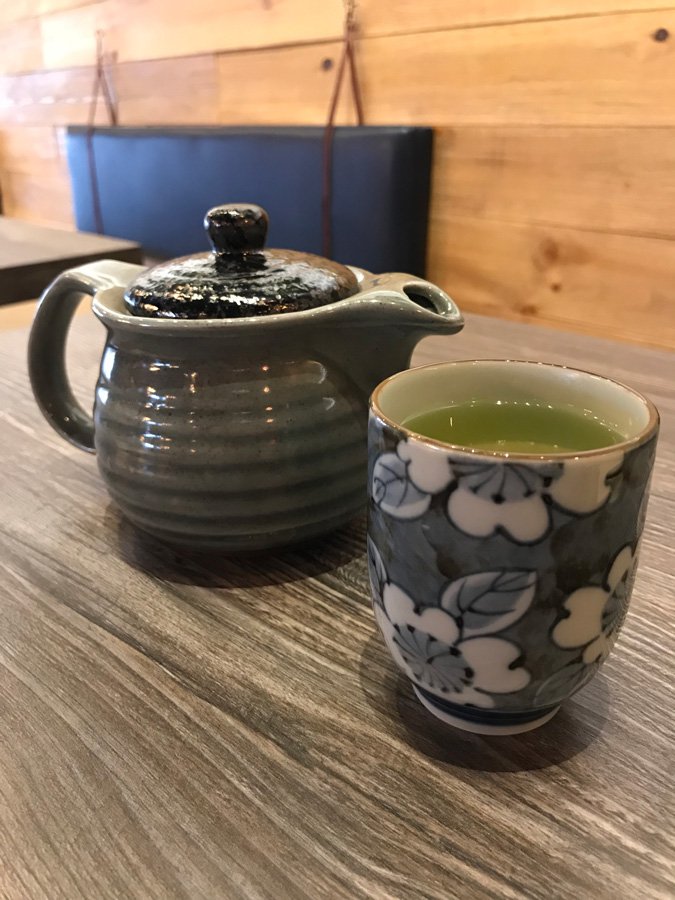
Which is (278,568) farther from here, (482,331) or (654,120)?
(654,120)

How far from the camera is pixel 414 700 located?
387mm

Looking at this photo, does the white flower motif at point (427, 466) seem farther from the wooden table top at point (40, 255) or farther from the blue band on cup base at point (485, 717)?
the wooden table top at point (40, 255)

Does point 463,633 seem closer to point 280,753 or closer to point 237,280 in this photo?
point 280,753

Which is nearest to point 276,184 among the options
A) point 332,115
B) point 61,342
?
point 332,115

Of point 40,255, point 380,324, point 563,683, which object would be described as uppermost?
point 380,324

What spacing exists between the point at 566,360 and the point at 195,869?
747 mm

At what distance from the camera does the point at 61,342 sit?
57 centimetres

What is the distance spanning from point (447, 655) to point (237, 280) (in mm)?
255

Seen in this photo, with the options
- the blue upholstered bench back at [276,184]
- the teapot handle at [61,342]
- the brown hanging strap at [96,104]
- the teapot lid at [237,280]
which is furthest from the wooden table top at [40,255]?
the teapot lid at [237,280]

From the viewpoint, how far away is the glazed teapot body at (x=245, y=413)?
0.44 m

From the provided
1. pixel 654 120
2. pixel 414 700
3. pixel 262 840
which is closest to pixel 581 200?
pixel 654 120

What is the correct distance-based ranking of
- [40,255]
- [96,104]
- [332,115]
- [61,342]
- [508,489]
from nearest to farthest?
[508,489] → [61,342] → [40,255] → [332,115] → [96,104]

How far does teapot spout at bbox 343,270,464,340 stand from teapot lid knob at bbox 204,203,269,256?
0.26ft

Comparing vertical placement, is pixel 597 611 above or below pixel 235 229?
below
